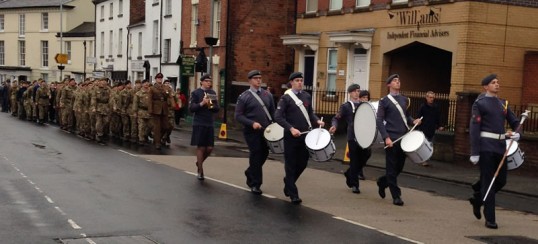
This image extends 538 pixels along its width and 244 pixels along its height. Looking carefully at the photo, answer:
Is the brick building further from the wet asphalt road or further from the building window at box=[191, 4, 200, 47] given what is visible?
the wet asphalt road

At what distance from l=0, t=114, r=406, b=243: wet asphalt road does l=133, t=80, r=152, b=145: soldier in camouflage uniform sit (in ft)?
17.5

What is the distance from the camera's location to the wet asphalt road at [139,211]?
781 cm

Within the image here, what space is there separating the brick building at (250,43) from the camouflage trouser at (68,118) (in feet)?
29.4

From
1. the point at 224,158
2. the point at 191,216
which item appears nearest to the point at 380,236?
the point at 191,216

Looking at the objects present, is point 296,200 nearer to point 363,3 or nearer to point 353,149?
point 353,149

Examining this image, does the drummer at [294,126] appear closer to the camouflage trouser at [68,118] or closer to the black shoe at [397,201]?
the black shoe at [397,201]

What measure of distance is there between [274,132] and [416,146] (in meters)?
2.23

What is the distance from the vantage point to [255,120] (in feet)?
37.4

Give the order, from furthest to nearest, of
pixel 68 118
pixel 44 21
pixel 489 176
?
pixel 44 21 → pixel 68 118 → pixel 489 176

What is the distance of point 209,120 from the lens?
12945 millimetres

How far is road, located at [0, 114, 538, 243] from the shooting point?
7.95 m

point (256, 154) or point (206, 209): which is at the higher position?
point (256, 154)

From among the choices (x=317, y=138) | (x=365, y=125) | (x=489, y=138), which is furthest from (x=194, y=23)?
(x=489, y=138)

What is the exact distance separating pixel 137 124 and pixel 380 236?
13.8m
